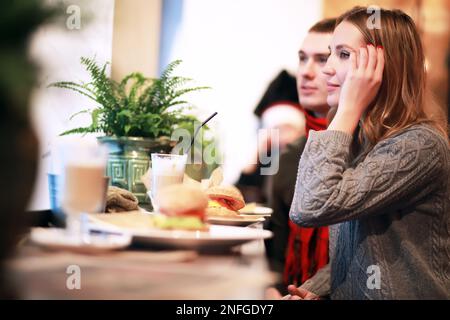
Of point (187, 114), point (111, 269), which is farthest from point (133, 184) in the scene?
point (111, 269)

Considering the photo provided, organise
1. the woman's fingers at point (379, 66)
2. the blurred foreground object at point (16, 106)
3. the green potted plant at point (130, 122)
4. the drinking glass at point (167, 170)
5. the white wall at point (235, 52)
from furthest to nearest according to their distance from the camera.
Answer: the white wall at point (235, 52) → the green potted plant at point (130, 122) → the woman's fingers at point (379, 66) → the drinking glass at point (167, 170) → the blurred foreground object at point (16, 106)

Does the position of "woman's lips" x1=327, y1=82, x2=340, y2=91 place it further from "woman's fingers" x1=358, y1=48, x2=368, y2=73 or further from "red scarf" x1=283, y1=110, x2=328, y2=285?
"red scarf" x1=283, y1=110, x2=328, y2=285

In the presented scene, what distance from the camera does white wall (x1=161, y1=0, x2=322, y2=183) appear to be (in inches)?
77.8

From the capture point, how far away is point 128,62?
1.92m

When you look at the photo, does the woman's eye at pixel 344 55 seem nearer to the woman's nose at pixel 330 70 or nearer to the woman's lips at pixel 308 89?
the woman's nose at pixel 330 70

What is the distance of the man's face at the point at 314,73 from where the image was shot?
2176 mm

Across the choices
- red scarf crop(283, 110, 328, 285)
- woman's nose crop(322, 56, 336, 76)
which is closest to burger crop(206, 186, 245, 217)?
woman's nose crop(322, 56, 336, 76)

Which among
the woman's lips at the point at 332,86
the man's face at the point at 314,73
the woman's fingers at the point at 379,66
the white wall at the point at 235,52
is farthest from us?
the man's face at the point at 314,73

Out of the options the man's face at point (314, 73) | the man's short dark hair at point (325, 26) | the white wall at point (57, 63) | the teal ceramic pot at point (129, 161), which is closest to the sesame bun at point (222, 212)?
the teal ceramic pot at point (129, 161)

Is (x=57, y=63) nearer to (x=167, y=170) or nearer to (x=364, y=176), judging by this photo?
(x=167, y=170)

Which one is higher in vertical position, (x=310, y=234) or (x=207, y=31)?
(x=207, y=31)

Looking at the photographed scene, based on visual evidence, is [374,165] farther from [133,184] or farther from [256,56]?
[256,56]

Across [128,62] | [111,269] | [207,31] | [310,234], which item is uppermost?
[207,31]

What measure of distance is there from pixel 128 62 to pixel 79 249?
1.23m
